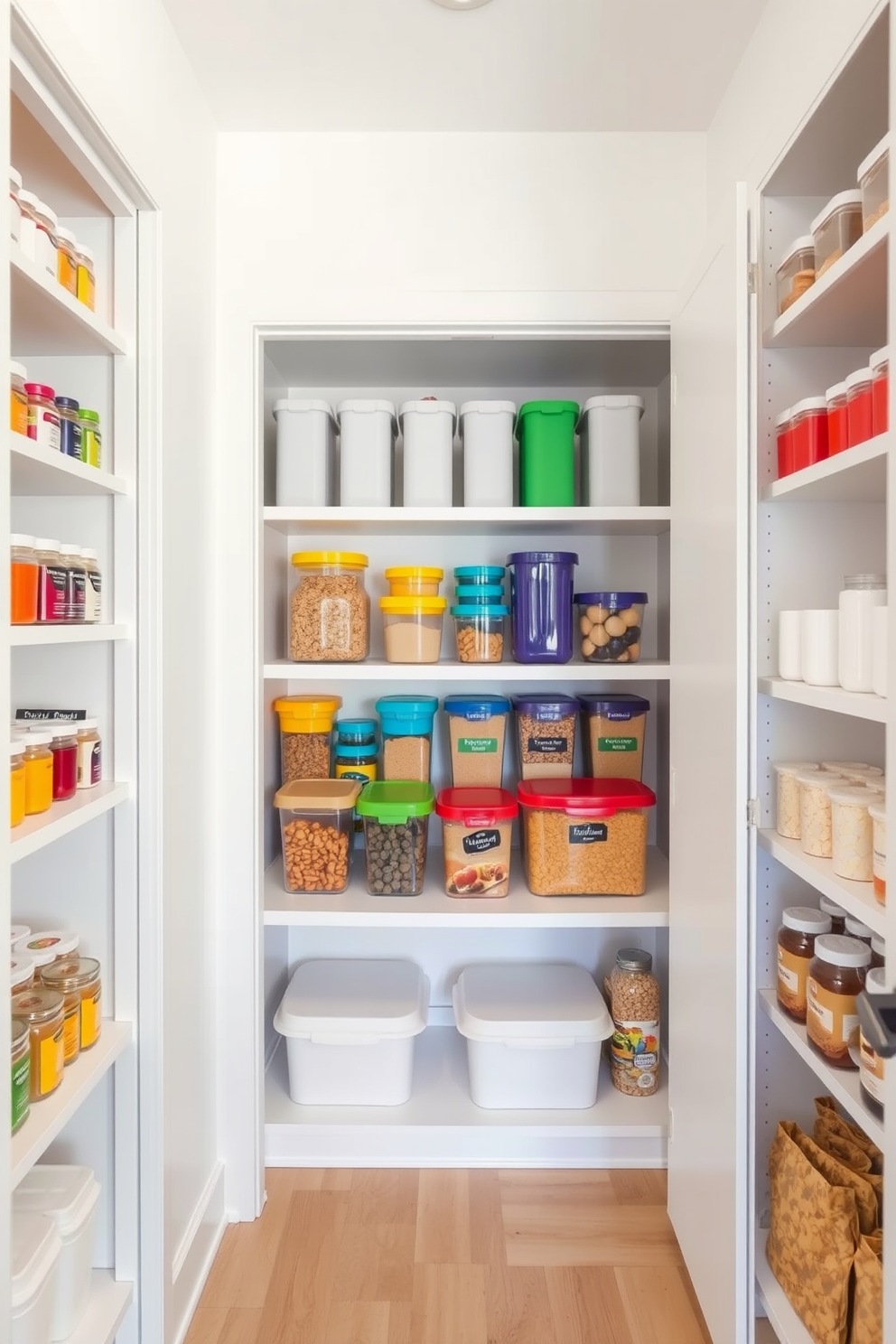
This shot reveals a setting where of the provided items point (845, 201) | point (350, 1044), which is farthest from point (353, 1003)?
point (845, 201)

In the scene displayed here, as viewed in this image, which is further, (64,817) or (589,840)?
(589,840)

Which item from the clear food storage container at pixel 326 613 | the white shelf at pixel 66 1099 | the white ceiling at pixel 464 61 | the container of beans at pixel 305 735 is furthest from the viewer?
the container of beans at pixel 305 735

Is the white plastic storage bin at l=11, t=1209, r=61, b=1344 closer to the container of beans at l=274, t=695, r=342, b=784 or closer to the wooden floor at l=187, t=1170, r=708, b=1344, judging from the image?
the wooden floor at l=187, t=1170, r=708, b=1344

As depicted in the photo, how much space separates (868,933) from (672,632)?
2.42ft

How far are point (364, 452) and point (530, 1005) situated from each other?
1489mm

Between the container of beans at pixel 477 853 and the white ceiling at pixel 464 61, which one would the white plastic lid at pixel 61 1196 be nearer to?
the container of beans at pixel 477 853

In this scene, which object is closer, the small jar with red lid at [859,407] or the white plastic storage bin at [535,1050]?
the small jar with red lid at [859,407]

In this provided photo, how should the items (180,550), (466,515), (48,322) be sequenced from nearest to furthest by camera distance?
1. (48,322)
2. (180,550)
3. (466,515)

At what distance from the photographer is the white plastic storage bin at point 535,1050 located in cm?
209

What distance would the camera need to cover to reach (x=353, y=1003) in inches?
85.0

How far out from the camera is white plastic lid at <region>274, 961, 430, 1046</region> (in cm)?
209

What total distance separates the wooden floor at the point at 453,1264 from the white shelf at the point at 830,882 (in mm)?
997

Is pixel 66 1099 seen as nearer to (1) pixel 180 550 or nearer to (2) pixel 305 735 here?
(1) pixel 180 550

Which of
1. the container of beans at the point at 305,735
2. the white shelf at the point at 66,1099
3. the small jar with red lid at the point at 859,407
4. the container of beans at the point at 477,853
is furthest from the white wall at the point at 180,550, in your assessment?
the small jar with red lid at the point at 859,407
